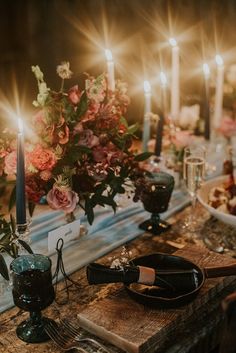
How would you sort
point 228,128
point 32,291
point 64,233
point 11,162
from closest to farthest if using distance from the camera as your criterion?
1. point 32,291
2. point 11,162
3. point 64,233
4. point 228,128

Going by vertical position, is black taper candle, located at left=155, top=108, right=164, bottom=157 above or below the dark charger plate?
above

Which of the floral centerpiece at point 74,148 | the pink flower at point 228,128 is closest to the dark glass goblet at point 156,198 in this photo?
the floral centerpiece at point 74,148

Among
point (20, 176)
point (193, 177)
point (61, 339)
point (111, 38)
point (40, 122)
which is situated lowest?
point (61, 339)

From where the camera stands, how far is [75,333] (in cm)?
108

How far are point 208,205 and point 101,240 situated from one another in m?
0.36

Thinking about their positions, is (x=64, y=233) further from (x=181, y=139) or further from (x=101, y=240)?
(x=181, y=139)

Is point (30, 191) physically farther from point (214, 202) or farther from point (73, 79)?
point (73, 79)

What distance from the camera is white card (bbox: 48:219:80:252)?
1.32 m

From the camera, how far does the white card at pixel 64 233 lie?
1.32m

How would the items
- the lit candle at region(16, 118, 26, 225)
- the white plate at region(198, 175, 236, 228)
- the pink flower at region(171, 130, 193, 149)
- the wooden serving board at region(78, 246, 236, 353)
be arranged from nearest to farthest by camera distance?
the wooden serving board at region(78, 246, 236, 353), the lit candle at region(16, 118, 26, 225), the white plate at region(198, 175, 236, 228), the pink flower at region(171, 130, 193, 149)

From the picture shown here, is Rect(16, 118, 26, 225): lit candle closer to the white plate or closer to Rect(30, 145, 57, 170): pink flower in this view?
Rect(30, 145, 57, 170): pink flower

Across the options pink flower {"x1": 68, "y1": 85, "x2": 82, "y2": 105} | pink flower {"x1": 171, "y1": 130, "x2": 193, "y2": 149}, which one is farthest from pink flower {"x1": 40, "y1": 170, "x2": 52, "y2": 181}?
pink flower {"x1": 171, "y1": 130, "x2": 193, "y2": 149}

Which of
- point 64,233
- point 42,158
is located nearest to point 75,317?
point 64,233

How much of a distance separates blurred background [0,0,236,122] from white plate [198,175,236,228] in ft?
3.75
